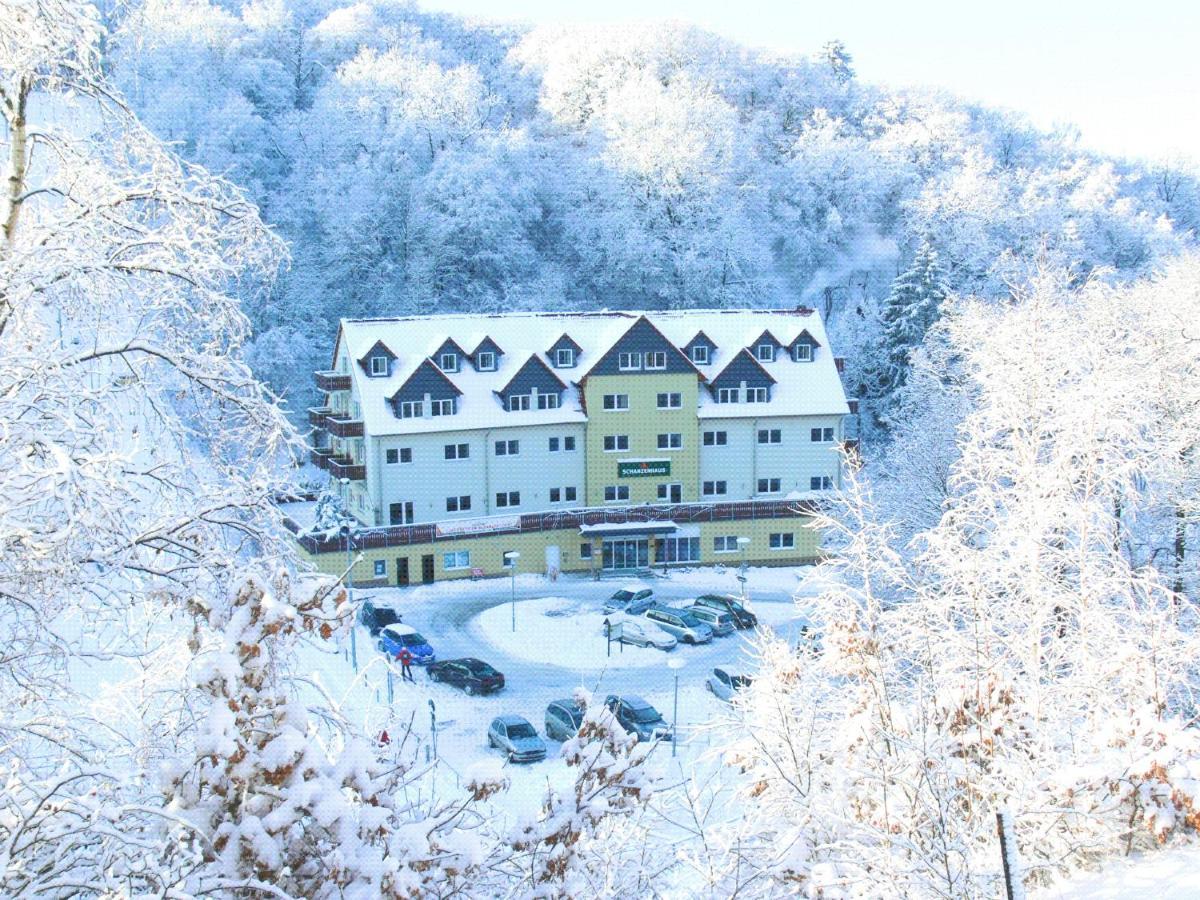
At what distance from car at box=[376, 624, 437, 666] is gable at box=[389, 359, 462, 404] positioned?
5.81 meters

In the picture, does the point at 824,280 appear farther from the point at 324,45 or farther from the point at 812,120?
the point at 324,45

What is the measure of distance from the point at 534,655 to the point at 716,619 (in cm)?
318

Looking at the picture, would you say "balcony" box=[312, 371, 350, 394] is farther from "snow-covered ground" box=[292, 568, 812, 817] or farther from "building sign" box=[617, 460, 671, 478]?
"building sign" box=[617, 460, 671, 478]

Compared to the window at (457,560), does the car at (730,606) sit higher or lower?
lower

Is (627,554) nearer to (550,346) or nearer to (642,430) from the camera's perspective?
(642,430)

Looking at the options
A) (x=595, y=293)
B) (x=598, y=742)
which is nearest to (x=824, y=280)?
(x=595, y=293)

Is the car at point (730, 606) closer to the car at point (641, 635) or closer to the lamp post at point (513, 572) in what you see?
the car at point (641, 635)

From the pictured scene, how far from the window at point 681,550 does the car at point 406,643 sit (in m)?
6.79

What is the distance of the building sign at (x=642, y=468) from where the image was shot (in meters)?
23.7

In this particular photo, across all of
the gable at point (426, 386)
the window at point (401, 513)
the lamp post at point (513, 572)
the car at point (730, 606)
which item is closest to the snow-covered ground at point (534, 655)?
the lamp post at point (513, 572)

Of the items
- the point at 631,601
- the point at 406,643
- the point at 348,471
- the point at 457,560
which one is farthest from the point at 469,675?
the point at 348,471

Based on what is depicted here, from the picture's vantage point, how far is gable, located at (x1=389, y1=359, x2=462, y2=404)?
2203 centimetres

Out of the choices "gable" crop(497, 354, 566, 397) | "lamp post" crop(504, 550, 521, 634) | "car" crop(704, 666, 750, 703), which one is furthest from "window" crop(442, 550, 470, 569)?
"car" crop(704, 666, 750, 703)

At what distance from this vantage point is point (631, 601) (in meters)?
19.9
